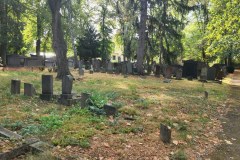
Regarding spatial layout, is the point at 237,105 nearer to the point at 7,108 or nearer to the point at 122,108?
the point at 122,108

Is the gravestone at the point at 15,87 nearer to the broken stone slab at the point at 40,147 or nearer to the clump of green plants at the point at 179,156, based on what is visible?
the broken stone slab at the point at 40,147

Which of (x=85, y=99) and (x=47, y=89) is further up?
(x=47, y=89)

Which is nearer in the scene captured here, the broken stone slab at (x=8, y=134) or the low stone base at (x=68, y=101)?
the broken stone slab at (x=8, y=134)

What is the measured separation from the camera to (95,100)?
26.3 feet

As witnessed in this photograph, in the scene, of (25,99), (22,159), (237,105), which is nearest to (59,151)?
(22,159)

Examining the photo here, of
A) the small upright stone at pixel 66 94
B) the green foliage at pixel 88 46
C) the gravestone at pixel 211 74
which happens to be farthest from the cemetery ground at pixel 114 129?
the green foliage at pixel 88 46

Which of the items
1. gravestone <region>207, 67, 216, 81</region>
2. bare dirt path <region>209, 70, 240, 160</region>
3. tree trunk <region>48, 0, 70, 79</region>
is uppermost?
tree trunk <region>48, 0, 70, 79</region>

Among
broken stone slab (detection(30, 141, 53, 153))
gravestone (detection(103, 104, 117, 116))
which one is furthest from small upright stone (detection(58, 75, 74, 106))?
broken stone slab (detection(30, 141, 53, 153))

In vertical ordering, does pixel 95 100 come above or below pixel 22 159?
above

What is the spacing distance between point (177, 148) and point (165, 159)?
712mm

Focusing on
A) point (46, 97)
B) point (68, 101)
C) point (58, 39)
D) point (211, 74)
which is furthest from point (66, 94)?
point (211, 74)

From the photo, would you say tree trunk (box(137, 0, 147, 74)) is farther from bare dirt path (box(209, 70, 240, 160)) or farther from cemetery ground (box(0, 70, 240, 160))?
cemetery ground (box(0, 70, 240, 160))

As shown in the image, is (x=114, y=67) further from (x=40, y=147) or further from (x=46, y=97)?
(x=40, y=147)

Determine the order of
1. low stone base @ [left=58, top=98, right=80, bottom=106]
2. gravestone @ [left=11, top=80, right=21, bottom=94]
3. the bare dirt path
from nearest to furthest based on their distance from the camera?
the bare dirt path
low stone base @ [left=58, top=98, right=80, bottom=106]
gravestone @ [left=11, top=80, right=21, bottom=94]
